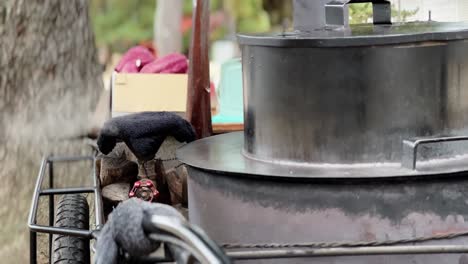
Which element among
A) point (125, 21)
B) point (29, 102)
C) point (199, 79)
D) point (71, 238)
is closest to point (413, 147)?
point (71, 238)

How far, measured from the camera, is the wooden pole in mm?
3684

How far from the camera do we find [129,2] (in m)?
21.5

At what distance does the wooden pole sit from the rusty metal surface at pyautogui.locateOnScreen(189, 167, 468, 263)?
4.55 feet

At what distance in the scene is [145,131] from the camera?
3.10 metres

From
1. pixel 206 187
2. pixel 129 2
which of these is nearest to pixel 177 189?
pixel 206 187

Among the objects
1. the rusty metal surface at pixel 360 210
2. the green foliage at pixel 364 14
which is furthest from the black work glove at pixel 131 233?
the green foliage at pixel 364 14

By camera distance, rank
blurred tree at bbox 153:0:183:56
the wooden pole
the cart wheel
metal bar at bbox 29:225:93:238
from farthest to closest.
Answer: blurred tree at bbox 153:0:183:56
the wooden pole
the cart wheel
metal bar at bbox 29:225:93:238

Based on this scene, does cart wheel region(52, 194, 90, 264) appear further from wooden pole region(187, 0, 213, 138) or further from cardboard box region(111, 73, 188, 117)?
cardboard box region(111, 73, 188, 117)

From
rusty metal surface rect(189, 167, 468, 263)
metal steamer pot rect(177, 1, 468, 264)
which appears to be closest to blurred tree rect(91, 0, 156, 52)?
metal steamer pot rect(177, 1, 468, 264)

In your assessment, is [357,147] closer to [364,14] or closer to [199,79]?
[199,79]

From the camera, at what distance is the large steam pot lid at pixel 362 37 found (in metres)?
2.24

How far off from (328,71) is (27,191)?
260cm

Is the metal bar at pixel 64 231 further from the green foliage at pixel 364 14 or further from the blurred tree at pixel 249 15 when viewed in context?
the blurred tree at pixel 249 15

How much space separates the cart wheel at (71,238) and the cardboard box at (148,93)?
2.56ft
